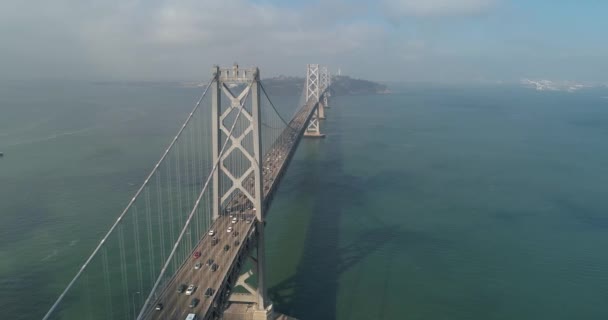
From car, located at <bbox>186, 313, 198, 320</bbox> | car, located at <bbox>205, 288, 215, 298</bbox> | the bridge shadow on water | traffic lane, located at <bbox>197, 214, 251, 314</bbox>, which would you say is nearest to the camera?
car, located at <bbox>186, 313, 198, 320</bbox>

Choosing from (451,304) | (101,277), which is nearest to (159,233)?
(101,277)

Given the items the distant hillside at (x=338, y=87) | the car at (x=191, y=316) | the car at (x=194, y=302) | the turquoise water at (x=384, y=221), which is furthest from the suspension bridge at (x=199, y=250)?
the distant hillside at (x=338, y=87)

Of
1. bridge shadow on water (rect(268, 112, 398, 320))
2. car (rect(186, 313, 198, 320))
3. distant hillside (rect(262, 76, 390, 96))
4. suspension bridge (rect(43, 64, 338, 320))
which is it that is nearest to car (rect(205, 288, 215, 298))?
suspension bridge (rect(43, 64, 338, 320))

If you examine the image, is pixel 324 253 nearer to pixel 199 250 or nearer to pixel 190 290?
pixel 199 250

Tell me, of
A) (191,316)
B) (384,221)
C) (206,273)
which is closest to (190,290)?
(206,273)

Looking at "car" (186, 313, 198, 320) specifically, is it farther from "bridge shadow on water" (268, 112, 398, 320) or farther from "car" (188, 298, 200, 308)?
"bridge shadow on water" (268, 112, 398, 320)
